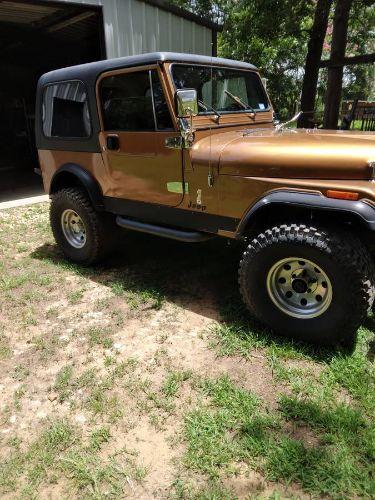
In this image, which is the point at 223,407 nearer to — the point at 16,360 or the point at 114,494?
the point at 114,494

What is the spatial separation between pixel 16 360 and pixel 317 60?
29.2ft

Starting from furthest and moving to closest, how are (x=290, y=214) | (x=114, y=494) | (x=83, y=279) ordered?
1. (x=83, y=279)
2. (x=290, y=214)
3. (x=114, y=494)

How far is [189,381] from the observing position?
2668 mm

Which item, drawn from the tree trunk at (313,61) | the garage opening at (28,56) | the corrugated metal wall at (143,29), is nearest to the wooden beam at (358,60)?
the tree trunk at (313,61)

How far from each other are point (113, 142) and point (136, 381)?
211 cm

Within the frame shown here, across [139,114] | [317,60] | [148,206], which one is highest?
[317,60]

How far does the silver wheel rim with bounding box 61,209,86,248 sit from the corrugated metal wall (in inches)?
163

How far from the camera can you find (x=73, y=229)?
183 inches

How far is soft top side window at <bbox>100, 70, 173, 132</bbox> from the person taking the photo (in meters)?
3.31

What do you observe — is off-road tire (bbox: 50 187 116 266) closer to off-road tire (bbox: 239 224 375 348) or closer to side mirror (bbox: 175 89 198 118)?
side mirror (bbox: 175 89 198 118)

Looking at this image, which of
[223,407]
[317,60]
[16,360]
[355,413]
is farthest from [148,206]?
[317,60]

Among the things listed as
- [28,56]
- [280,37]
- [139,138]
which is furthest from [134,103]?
[28,56]

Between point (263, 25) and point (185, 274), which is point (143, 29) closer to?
point (263, 25)

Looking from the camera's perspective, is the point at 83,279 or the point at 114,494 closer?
the point at 114,494
